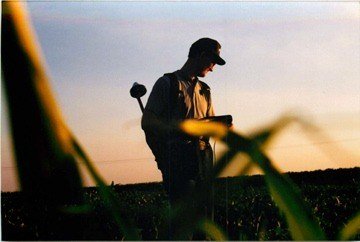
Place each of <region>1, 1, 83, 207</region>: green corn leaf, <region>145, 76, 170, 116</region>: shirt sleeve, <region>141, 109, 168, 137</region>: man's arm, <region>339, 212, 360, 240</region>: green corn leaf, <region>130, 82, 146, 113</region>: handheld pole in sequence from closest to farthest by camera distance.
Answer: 1. <region>1, 1, 83, 207</region>: green corn leaf
2. <region>339, 212, 360, 240</region>: green corn leaf
3. <region>130, 82, 146, 113</region>: handheld pole
4. <region>141, 109, 168, 137</region>: man's arm
5. <region>145, 76, 170, 116</region>: shirt sleeve

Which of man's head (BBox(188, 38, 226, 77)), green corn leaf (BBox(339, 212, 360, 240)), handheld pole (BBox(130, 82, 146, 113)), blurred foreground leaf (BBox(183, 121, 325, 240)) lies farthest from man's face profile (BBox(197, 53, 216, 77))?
blurred foreground leaf (BBox(183, 121, 325, 240))

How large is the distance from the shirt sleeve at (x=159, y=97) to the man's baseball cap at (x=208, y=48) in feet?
0.77

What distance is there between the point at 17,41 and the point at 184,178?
214cm

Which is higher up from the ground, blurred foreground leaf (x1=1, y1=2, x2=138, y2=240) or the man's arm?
the man's arm

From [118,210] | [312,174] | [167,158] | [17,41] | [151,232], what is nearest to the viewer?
[17,41]

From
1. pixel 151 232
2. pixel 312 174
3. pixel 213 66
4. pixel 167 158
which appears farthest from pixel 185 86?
pixel 312 174

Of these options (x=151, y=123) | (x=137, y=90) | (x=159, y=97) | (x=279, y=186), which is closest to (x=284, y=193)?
(x=279, y=186)

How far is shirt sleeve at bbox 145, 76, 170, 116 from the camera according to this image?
227cm

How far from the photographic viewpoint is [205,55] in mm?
2396

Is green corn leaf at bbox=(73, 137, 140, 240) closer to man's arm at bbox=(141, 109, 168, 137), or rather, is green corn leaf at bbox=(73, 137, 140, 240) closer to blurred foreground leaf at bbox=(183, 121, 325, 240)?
blurred foreground leaf at bbox=(183, 121, 325, 240)

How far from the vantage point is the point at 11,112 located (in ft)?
0.73

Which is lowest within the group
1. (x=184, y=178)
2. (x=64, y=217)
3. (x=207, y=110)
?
(x=64, y=217)

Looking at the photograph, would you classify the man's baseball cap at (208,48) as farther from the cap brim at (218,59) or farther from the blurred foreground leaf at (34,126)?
the blurred foreground leaf at (34,126)

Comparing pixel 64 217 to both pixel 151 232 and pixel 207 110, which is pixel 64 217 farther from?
pixel 151 232
